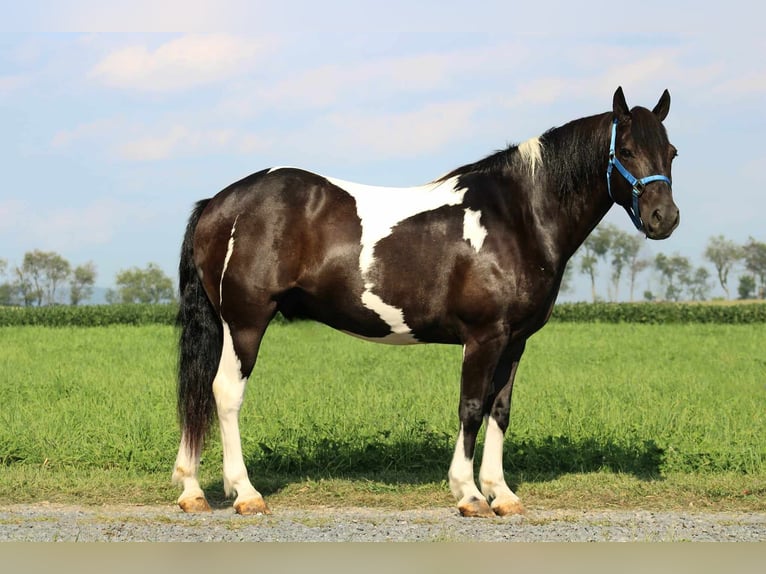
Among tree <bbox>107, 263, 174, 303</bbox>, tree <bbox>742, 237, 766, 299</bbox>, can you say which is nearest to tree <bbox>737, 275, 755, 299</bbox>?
tree <bbox>742, 237, 766, 299</bbox>

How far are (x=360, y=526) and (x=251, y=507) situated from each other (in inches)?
45.6

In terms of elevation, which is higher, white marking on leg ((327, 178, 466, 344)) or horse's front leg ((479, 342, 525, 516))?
white marking on leg ((327, 178, 466, 344))

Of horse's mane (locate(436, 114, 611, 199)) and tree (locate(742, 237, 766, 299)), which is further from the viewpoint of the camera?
tree (locate(742, 237, 766, 299))

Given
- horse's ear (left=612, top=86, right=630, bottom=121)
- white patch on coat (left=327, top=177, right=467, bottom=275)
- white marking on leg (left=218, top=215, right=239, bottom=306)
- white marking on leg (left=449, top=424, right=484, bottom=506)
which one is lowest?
white marking on leg (left=449, top=424, right=484, bottom=506)

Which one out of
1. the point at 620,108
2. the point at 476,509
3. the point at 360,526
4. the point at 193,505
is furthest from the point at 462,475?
the point at 620,108

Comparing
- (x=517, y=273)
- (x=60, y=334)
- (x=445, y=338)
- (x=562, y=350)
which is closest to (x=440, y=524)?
(x=445, y=338)

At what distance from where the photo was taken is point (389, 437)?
31.5 feet

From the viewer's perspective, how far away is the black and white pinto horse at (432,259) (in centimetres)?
688

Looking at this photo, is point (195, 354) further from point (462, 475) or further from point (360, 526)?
point (462, 475)

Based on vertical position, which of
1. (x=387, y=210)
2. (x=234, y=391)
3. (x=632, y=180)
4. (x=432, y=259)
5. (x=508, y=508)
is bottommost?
(x=508, y=508)

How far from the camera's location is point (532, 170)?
7203 millimetres

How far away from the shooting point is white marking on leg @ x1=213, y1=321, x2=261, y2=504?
7062mm

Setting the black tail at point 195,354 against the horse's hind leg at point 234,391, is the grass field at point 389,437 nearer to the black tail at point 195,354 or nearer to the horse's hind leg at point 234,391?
the horse's hind leg at point 234,391

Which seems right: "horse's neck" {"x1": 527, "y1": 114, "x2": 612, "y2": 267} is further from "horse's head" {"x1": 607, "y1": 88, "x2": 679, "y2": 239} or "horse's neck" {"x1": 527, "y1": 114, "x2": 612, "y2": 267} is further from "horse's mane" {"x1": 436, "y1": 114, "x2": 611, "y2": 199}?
"horse's head" {"x1": 607, "y1": 88, "x2": 679, "y2": 239}
